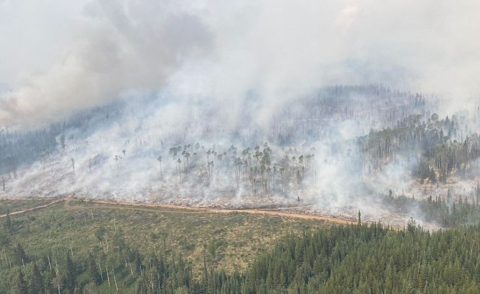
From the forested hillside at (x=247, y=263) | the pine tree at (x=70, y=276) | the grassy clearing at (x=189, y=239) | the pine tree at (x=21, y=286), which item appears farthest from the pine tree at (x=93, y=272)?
the pine tree at (x=21, y=286)

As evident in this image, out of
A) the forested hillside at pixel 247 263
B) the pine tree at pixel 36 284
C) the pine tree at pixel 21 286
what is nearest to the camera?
the forested hillside at pixel 247 263

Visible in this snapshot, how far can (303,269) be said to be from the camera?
5458 inches

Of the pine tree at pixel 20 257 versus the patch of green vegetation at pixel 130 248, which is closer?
the patch of green vegetation at pixel 130 248

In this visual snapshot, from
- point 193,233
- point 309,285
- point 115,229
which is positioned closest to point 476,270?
point 309,285

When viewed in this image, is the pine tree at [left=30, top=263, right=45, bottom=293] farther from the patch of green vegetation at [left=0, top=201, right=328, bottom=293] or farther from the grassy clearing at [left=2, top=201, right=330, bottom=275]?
the grassy clearing at [left=2, top=201, right=330, bottom=275]

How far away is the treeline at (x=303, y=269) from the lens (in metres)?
114

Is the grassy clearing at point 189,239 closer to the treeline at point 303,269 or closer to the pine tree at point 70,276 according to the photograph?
the treeline at point 303,269

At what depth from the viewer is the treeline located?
114062mm

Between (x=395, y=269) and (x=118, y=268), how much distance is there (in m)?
116

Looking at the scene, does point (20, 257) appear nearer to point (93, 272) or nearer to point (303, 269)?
point (93, 272)

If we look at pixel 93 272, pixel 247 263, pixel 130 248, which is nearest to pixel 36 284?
pixel 93 272

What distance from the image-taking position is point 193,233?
615 ft

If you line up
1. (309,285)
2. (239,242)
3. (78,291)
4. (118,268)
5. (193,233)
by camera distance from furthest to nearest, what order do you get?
(193,233) < (239,242) < (118,268) < (78,291) < (309,285)

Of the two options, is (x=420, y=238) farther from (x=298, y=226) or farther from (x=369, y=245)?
(x=298, y=226)
